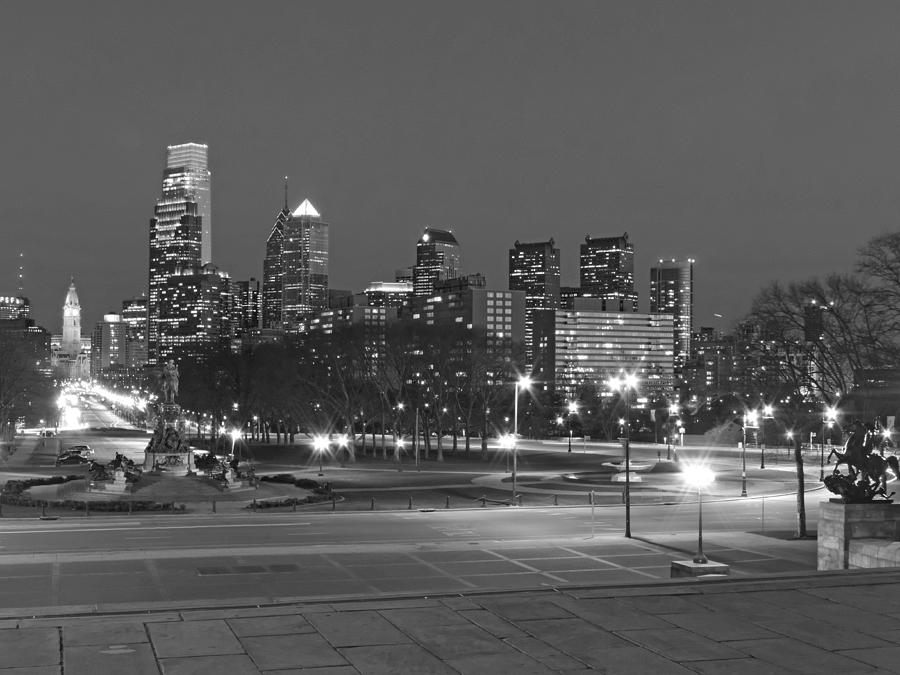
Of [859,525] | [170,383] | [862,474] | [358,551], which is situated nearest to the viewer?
[859,525]

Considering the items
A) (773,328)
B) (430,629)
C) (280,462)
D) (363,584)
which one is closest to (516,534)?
(363,584)

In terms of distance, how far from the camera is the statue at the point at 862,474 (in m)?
27.5

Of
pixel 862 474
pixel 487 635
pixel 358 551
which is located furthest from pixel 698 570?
pixel 358 551

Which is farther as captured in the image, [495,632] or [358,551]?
[358,551]

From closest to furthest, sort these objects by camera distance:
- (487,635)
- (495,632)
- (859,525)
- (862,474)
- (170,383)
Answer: (487,635), (495,632), (859,525), (862,474), (170,383)

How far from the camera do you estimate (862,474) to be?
27750 mm

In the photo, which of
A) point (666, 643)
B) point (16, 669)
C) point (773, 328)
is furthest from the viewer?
point (773, 328)

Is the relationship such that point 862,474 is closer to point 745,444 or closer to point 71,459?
point 71,459

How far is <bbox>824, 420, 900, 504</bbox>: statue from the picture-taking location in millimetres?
27453

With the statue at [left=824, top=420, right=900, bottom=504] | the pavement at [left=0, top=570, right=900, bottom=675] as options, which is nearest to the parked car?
the statue at [left=824, top=420, right=900, bottom=504]

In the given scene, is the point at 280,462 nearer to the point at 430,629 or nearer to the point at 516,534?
the point at 516,534

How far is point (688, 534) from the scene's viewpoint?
4366 centimetres

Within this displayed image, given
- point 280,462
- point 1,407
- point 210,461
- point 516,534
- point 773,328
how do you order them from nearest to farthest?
1. point 516,534
2. point 773,328
3. point 210,461
4. point 280,462
5. point 1,407

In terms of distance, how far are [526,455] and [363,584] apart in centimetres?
7604
